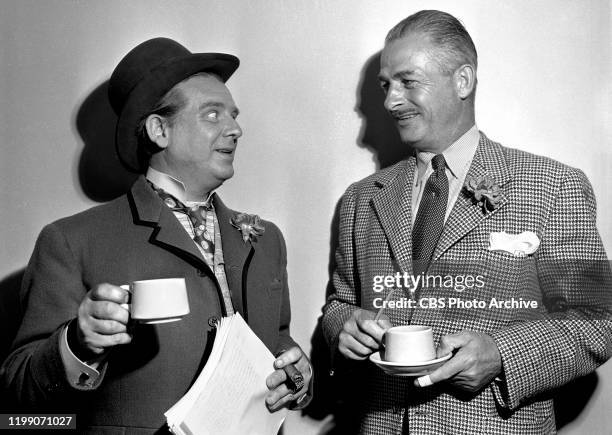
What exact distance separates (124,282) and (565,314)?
1280 millimetres

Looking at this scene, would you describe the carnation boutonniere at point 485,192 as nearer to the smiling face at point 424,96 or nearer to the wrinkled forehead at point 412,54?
the smiling face at point 424,96

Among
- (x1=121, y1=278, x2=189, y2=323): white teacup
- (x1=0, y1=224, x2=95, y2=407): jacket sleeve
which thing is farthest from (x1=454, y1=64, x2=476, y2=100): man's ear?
(x1=0, y1=224, x2=95, y2=407): jacket sleeve

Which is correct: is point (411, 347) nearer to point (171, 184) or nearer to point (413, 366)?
point (413, 366)

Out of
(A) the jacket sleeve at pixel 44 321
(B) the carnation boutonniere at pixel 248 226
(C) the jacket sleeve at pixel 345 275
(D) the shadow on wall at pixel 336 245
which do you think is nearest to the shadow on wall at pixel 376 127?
(D) the shadow on wall at pixel 336 245

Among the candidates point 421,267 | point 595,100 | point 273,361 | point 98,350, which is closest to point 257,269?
point 273,361

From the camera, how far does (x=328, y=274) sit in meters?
2.58

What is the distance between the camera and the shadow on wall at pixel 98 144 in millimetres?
2555

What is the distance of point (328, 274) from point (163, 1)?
51.1 inches

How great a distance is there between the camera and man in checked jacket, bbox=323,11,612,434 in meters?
1.76

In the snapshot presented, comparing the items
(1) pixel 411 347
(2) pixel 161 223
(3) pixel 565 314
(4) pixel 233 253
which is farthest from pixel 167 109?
(3) pixel 565 314

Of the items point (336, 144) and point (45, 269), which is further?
point (336, 144)

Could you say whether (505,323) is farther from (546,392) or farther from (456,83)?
(456,83)

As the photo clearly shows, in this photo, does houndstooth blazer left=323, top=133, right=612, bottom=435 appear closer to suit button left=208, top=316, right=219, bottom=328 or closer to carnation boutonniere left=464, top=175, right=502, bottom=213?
carnation boutonniere left=464, top=175, right=502, bottom=213

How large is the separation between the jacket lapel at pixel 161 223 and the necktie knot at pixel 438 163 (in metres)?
0.82
